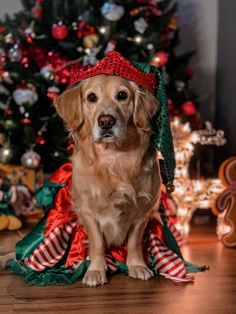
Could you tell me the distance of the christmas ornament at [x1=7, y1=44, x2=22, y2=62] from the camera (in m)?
3.20

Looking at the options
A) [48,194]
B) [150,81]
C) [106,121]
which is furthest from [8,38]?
[106,121]

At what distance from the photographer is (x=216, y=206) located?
2.67 metres

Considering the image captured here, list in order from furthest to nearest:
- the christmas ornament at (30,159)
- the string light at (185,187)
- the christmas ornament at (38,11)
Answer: the christmas ornament at (38,11) < the christmas ornament at (30,159) < the string light at (185,187)

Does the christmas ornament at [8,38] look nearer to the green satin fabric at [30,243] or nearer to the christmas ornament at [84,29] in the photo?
the christmas ornament at [84,29]

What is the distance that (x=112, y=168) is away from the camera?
1936mm

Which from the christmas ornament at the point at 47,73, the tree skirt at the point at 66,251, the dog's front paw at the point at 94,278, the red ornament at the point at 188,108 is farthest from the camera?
the red ornament at the point at 188,108

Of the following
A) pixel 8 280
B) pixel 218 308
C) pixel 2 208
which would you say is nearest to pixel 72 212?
pixel 8 280

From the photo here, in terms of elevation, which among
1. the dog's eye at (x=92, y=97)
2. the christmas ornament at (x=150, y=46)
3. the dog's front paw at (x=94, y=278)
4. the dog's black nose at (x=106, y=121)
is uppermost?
the christmas ornament at (x=150, y=46)

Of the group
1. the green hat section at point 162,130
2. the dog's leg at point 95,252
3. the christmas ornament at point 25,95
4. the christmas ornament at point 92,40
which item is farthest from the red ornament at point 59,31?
the dog's leg at point 95,252

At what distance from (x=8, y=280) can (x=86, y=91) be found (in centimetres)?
76

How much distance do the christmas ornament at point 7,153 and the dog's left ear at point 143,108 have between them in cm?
140

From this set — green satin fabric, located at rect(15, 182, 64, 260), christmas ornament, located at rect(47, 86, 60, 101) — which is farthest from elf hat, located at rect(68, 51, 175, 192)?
christmas ornament, located at rect(47, 86, 60, 101)

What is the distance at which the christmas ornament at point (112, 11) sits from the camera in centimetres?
317

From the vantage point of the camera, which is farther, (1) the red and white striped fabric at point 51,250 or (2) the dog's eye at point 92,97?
(1) the red and white striped fabric at point 51,250
